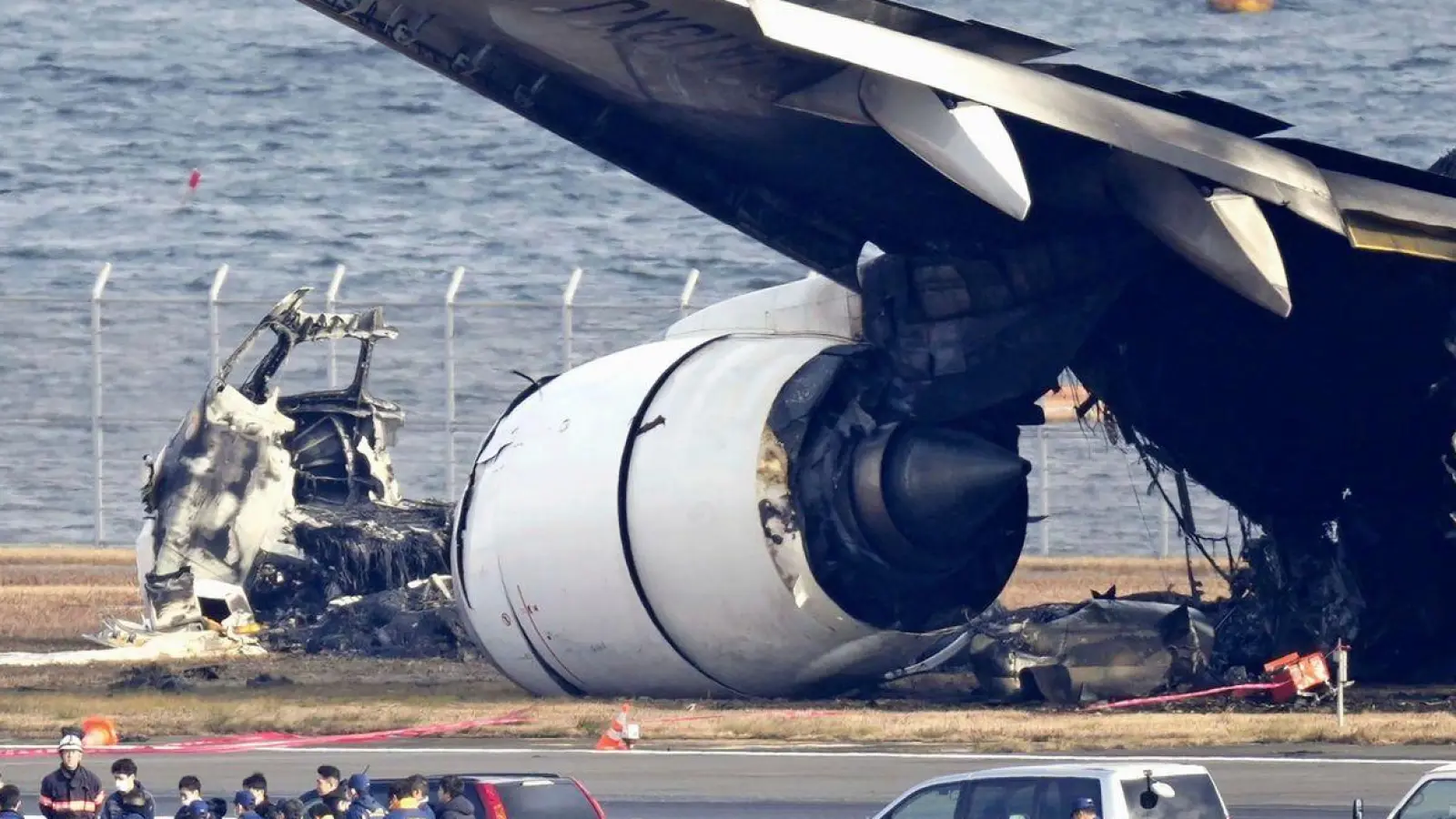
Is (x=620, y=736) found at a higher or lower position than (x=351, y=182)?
lower

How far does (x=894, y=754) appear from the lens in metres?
21.0

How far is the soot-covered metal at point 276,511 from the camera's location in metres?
35.3

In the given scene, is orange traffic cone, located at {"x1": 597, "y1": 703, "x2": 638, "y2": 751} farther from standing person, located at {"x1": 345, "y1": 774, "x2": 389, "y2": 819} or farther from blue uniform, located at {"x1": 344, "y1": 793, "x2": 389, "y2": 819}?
blue uniform, located at {"x1": 344, "y1": 793, "x2": 389, "y2": 819}

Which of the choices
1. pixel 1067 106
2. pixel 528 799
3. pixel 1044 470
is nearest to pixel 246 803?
pixel 528 799

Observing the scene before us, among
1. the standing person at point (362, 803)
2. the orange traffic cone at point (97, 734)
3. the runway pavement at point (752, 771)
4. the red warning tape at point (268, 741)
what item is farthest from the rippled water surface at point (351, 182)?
the standing person at point (362, 803)

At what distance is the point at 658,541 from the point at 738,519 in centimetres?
102

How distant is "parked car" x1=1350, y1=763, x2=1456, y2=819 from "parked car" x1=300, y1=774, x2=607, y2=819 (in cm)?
534

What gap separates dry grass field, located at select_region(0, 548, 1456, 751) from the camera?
21094 millimetres

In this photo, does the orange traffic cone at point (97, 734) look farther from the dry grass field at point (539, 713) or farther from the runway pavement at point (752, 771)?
the runway pavement at point (752, 771)

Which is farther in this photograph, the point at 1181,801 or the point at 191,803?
the point at 191,803

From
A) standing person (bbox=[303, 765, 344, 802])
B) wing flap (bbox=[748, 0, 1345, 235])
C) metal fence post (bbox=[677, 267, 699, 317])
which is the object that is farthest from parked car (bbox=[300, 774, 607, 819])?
metal fence post (bbox=[677, 267, 699, 317])

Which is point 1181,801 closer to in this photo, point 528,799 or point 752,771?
point 528,799

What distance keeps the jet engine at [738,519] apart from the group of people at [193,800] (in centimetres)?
619

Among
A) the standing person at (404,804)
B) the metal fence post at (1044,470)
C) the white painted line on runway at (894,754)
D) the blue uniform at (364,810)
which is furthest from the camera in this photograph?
the metal fence post at (1044,470)
